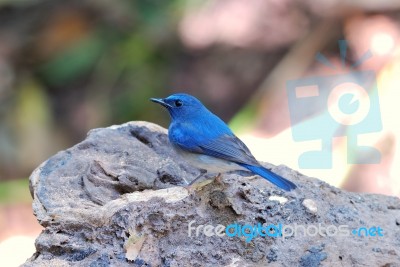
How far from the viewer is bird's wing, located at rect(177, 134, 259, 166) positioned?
2.96 m

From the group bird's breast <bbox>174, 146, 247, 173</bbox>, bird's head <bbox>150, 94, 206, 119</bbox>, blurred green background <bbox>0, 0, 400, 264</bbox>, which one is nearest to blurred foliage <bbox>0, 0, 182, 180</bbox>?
blurred green background <bbox>0, 0, 400, 264</bbox>

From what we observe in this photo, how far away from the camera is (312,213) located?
286 centimetres

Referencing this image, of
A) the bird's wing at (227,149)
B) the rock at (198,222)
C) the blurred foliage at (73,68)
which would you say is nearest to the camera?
the rock at (198,222)

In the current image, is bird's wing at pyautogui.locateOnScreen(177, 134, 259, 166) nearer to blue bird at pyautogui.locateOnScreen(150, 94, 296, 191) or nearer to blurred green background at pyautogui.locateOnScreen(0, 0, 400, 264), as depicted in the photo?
blue bird at pyautogui.locateOnScreen(150, 94, 296, 191)

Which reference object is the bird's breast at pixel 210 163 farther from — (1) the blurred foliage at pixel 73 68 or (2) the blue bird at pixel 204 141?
(1) the blurred foliage at pixel 73 68

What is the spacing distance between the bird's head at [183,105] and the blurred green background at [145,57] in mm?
2467

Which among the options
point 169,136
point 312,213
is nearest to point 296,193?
point 312,213

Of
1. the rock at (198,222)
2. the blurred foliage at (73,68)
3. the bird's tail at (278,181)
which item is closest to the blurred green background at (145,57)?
the blurred foliage at (73,68)

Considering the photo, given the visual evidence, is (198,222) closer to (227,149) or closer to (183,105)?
(227,149)

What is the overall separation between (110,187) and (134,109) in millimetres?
3675

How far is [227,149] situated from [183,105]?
401 millimetres

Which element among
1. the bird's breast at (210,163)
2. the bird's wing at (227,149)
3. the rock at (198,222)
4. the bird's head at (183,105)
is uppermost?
the bird's head at (183,105)

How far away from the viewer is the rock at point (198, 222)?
8.66 feet

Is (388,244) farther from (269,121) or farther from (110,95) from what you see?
(110,95)
